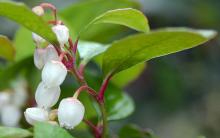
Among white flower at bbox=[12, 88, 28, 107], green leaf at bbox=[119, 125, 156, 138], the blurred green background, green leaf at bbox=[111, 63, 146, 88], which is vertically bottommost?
the blurred green background

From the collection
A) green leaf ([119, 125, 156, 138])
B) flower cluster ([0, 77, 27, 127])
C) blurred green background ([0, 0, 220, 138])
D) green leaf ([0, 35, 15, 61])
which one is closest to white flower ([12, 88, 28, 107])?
flower cluster ([0, 77, 27, 127])

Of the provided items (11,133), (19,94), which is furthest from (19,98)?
(11,133)

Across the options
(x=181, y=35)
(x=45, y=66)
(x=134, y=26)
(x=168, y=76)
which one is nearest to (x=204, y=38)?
(x=181, y=35)

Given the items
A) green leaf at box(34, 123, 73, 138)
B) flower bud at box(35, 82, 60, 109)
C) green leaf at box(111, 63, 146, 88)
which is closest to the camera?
green leaf at box(34, 123, 73, 138)

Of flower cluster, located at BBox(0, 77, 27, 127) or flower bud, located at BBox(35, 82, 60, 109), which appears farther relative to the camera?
flower cluster, located at BBox(0, 77, 27, 127)

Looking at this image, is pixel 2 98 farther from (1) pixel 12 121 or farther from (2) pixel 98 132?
(2) pixel 98 132

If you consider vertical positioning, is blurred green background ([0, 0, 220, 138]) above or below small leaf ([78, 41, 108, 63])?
below

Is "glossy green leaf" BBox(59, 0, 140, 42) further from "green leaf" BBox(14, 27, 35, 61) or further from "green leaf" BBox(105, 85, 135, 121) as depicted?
"green leaf" BBox(105, 85, 135, 121)
